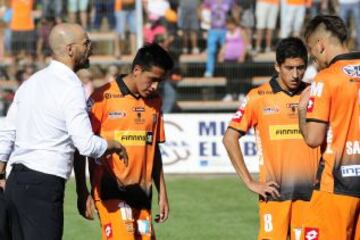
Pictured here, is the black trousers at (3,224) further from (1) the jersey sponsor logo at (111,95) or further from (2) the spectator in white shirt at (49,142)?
(1) the jersey sponsor logo at (111,95)

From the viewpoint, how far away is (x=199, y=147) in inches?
713

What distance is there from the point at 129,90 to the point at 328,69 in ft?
6.16

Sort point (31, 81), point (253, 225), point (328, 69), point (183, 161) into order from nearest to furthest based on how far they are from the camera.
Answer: point (328, 69)
point (31, 81)
point (253, 225)
point (183, 161)

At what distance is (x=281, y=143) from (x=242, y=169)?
14.9 inches

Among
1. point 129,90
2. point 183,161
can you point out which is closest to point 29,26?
point 183,161

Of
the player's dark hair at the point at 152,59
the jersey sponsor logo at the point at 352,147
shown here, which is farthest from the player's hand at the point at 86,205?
the jersey sponsor logo at the point at 352,147

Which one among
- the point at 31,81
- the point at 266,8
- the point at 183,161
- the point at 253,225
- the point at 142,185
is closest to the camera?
the point at 31,81

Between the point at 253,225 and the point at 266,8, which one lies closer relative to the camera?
the point at 253,225

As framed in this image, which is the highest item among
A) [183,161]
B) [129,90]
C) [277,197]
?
[129,90]

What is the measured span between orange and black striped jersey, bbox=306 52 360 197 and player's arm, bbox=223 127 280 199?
3.61 ft

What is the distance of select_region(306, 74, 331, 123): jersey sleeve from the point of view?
6871 mm

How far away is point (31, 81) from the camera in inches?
294

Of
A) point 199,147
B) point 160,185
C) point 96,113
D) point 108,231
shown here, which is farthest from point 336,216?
point 199,147

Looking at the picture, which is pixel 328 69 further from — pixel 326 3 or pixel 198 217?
pixel 326 3
